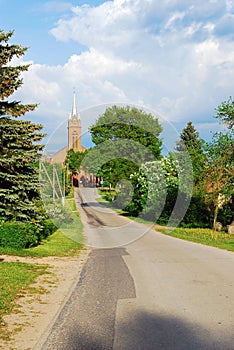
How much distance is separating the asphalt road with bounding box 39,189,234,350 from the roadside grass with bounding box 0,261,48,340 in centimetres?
99

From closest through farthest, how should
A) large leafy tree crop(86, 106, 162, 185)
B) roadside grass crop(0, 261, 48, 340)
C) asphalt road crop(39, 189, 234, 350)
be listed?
asphalt road crop(39, 189, 234, 350)
roadside grass crop(0, 261, 48, 340)
large leafy tree crop(86, 106, 162, 185)

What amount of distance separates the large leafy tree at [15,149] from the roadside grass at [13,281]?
5.57 meters

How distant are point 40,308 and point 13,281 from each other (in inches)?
96.9

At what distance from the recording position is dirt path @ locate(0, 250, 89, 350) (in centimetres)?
623

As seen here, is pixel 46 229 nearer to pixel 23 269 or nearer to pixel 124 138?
pixel 23 269

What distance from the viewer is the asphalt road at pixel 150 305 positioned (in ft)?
20.0

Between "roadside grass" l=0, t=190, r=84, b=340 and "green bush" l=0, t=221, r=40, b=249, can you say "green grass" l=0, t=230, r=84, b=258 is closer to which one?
"roadside grass" l=0, t=190, r=84, b=340

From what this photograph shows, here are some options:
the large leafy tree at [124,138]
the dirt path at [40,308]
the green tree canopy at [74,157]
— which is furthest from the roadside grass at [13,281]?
the green tree canopy at [74,157]

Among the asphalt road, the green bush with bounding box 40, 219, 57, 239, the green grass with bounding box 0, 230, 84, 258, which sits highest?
the green bush with bounding box 40, 219, 57, 239

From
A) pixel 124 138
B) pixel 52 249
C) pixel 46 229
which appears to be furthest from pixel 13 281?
pixel 124 138

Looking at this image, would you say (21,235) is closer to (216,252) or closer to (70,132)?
(70,132)

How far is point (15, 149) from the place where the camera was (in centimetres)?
1844

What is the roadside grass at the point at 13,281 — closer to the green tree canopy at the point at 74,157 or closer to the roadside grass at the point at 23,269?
the roadside grass at the point at 23,269

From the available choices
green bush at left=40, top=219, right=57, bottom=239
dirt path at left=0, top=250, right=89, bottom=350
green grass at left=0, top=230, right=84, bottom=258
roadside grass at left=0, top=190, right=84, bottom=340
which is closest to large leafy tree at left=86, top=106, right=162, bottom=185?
green bush at left=40, top=219, right=57, bottom=239
